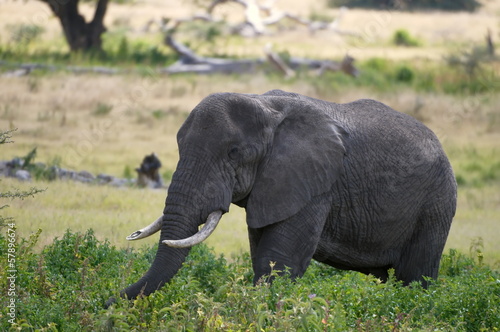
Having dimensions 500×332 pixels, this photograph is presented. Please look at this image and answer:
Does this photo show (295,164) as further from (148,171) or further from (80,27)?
(80,27)

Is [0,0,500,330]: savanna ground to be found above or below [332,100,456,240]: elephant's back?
below

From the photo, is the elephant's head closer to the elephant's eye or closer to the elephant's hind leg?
the elephant's eye

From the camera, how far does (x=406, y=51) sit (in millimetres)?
35156

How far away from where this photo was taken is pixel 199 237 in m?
6.49

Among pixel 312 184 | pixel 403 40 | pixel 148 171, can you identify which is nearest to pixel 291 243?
pixel 312 184

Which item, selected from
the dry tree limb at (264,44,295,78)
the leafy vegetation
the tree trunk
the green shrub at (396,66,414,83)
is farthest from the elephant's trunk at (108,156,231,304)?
the tree trunk

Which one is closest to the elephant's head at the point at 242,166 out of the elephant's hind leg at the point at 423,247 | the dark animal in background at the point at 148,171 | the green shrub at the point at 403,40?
the elephant's hind leg at the point at 423,247

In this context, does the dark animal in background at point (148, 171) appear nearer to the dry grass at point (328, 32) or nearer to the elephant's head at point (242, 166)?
the elephant's head at point (242, 166)

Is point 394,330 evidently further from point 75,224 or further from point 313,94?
point 313,94

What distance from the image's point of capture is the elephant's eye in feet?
22.6

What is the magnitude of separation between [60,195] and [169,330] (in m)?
7.45

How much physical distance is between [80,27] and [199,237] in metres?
25.3

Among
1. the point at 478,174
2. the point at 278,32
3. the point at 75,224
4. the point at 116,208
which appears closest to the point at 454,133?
the point at 478,174

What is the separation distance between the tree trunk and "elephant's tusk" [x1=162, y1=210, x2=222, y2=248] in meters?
24.3
